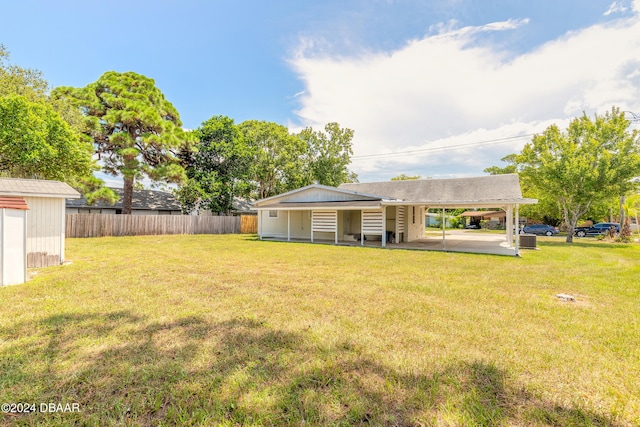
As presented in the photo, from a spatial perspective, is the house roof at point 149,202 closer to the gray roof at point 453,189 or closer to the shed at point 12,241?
the gray roof at point 453,189

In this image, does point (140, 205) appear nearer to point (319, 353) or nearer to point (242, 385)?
point (319, 353)

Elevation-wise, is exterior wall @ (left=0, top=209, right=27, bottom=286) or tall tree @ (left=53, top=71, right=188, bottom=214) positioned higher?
tall tree @ (left=53, top=71, right=188, bottom=214)

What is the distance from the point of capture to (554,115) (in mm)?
18250

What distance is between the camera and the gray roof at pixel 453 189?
1629cm

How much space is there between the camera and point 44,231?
302 inches

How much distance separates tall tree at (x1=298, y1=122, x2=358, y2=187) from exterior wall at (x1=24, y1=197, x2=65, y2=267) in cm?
2552

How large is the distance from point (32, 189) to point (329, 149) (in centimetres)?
2749

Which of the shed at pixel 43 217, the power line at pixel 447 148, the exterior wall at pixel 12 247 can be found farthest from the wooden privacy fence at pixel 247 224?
the exterior wall at pixel 12 247

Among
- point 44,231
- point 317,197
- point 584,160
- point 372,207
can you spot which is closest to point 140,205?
point 317,197

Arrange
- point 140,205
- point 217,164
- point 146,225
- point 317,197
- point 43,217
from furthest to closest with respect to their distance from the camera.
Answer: point 140,205 → point 217,164 → point 146,225 → point 317,197 → point 43,217

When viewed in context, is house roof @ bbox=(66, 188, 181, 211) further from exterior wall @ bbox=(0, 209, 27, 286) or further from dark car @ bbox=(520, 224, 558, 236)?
dark car @ bbox=(520, 224, 558, 236)

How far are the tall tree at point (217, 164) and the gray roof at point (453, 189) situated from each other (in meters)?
11.4

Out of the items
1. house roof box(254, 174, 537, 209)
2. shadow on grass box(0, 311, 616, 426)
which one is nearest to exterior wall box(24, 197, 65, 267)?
shadow on grass box(0, 311, 616, 426)

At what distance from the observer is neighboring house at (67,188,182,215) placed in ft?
78.3
